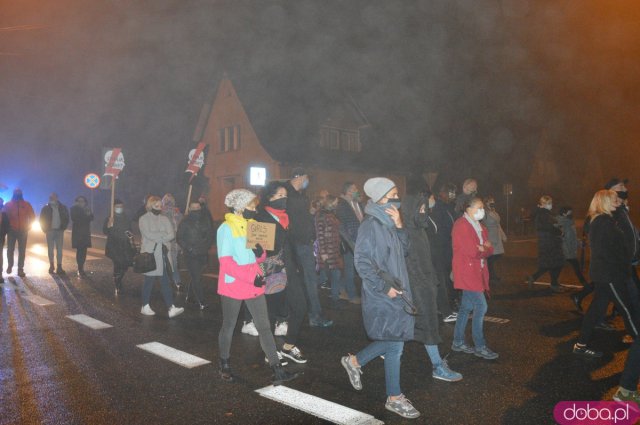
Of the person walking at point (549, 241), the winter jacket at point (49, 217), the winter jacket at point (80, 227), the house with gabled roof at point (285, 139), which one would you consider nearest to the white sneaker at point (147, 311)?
the winter jacket at point (80, 227)

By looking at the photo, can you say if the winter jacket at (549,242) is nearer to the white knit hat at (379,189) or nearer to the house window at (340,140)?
the white knit hat at (379,189)

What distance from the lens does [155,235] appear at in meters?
7.76

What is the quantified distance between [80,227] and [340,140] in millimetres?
18855

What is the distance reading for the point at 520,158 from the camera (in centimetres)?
3628

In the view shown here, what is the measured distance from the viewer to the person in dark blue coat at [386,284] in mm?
3848

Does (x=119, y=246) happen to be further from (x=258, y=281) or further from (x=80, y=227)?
(x=258, y=281)

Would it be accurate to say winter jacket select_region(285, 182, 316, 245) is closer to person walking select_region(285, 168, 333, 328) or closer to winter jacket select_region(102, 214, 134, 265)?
person walking select_region(285, 168, 333, 328)

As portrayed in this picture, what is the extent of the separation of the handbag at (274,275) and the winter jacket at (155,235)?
303 cm

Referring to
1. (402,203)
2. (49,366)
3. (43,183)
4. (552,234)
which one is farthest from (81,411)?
(43,183)

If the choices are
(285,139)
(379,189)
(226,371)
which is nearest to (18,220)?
(226,371)

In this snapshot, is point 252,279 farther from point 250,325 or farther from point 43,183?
point 43,183

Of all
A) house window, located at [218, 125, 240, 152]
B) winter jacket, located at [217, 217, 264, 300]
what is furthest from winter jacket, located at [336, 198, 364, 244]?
house window, located at [218, 125, 240, 152]

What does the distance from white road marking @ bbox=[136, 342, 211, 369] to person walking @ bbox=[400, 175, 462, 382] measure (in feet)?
8.20

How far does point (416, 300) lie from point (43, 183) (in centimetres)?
5197
